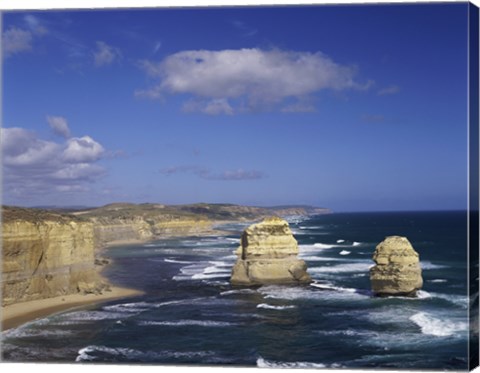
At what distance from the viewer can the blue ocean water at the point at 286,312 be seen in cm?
1577

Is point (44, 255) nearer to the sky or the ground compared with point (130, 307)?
nearer to the sky

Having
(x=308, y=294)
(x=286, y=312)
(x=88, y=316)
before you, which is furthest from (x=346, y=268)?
(x=88, y=316)

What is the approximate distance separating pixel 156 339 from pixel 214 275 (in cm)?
366

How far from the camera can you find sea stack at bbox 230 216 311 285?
20297 millimetres

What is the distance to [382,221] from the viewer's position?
1906cm

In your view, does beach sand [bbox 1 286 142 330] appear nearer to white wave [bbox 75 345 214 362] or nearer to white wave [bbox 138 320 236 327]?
white wave [bbox 75 345 214 362]

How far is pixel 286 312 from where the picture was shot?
18375 millimetres

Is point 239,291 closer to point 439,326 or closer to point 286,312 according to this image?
point 286,312

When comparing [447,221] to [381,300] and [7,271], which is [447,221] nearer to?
[381,300]

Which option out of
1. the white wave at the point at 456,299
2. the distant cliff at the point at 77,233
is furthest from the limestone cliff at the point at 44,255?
the white wave at the point at 456,299

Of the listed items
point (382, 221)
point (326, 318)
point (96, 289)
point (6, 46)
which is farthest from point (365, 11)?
point (96, 289)

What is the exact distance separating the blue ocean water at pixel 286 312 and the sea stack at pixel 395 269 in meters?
0.25

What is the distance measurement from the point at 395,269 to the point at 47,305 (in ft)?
30.7

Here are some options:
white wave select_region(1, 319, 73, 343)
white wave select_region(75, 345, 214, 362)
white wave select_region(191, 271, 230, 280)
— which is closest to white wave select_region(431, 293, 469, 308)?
white wave select_region(75, 345, 214, 362)
